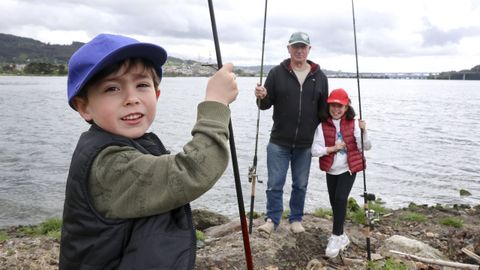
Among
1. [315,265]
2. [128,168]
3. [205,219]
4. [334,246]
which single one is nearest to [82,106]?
[128,168]

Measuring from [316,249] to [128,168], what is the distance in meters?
5.78

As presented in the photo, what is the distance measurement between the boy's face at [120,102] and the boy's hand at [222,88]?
291mm

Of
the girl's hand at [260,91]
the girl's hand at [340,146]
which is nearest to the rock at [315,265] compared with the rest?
the girl's hand at [340,146]

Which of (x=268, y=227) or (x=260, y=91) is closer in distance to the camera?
(x=260, y=91)

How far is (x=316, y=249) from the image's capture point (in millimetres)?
7012

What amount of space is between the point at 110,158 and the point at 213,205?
11862 millimetres

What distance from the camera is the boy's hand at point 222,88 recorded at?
6.10ft

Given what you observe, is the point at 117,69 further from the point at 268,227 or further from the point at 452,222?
the point at 452,222

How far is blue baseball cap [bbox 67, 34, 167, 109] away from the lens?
1.79m

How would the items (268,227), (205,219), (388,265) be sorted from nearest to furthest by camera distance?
(388,265) < (268,227) < (205,219)

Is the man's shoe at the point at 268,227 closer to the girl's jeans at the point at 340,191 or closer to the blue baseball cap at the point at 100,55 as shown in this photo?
the girl's jeans at the point at 340,191

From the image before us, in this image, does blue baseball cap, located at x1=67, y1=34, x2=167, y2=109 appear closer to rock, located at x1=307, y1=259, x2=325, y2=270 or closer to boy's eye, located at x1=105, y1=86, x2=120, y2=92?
boy's eye, located at x1=105, y1=86, x2=120, y2=92

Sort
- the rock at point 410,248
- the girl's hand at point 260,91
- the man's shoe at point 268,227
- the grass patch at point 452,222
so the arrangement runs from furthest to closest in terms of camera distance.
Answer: the grass patch at point 452,222
the man's shoe at point 268,227
the rock at point 410,248
the girl's hand at point 260,91

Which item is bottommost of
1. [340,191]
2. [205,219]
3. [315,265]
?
[205,219]
